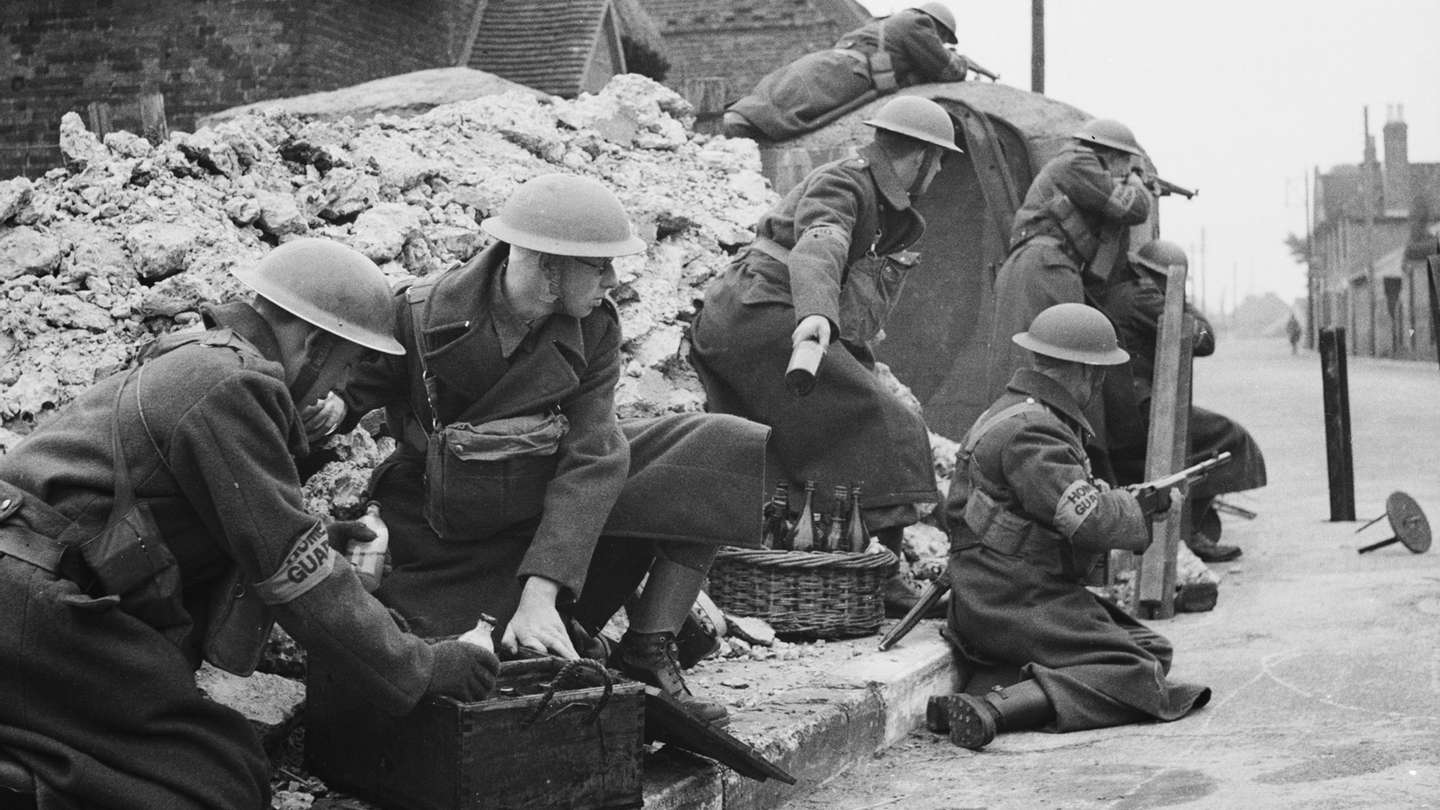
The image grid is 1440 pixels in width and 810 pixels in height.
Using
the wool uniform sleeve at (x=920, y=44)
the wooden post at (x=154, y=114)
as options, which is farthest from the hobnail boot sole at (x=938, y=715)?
the wool uniform sleeve at (x=920, y=44)

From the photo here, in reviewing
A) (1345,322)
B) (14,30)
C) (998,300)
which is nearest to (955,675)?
(998,300)

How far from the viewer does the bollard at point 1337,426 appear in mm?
10203

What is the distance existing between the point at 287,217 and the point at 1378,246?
6504 centimetres

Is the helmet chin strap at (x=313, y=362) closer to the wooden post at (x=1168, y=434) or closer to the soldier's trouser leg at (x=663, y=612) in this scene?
the soldier's trouser leg at (x=663, y=612)

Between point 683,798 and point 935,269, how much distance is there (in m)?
6.79

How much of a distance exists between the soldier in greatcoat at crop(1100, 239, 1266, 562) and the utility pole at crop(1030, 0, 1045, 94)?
8.48 metres

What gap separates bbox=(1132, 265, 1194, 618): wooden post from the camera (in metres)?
7.64

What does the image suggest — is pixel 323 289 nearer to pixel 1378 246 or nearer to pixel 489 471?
pixel 489 471

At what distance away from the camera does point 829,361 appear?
6219 mm

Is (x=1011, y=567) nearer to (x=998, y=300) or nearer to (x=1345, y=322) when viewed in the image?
(x=998, y=300)

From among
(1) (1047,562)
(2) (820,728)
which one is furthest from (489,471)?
(1) (1047,562)

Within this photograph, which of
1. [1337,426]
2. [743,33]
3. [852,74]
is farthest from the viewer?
[743,33]

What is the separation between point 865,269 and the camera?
6500 mm

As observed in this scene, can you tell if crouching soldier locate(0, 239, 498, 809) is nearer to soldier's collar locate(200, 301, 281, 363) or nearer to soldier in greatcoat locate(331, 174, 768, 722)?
soldier's collar locate(200, 301, 281, 363)
